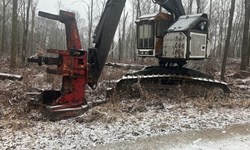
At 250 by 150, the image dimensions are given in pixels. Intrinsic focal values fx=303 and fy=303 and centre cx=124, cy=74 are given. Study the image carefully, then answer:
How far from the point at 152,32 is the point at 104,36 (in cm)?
287

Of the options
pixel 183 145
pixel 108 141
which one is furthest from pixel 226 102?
pixel 108 141

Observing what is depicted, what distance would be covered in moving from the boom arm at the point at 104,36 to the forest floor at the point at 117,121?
1202 millimetres

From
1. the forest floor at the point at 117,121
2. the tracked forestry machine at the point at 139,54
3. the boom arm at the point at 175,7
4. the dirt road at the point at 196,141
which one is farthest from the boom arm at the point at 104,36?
the dirt road at the point at 196,141

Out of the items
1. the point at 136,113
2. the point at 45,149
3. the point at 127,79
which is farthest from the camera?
the point at 127,79

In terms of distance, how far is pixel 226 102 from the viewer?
931cm

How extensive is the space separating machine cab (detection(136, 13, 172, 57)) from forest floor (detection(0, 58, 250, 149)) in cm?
222

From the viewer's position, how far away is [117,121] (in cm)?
695

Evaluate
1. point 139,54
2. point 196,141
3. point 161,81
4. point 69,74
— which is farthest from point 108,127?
point 139,54

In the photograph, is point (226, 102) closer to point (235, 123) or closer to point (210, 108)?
point (210, 108)

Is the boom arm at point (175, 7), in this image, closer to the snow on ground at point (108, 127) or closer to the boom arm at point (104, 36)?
the boom arm at point (104, 36)

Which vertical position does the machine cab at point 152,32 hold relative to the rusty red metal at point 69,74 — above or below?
above

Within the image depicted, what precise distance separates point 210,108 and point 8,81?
8.00 metres

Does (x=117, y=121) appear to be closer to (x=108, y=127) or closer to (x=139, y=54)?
(x=108, y=127)

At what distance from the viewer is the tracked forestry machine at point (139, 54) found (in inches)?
308
